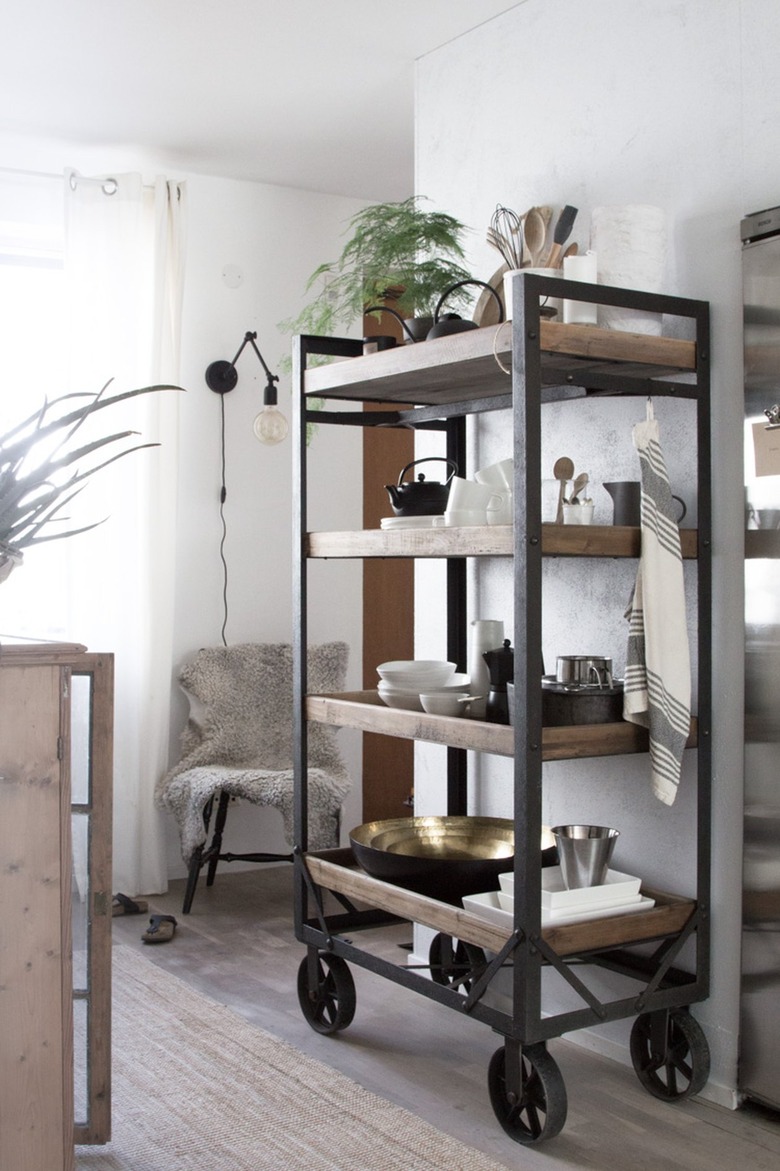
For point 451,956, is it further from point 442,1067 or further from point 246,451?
point 246,451

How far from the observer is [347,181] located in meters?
4.67

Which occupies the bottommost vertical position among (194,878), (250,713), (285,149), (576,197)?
(194,878)

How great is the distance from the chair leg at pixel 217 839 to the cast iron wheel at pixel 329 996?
1216mm

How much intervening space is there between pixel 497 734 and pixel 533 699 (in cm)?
13

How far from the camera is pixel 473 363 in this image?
2617 mm

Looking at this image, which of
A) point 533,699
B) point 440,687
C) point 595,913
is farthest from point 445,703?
point 595,913

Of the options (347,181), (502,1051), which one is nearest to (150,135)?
(347,181)

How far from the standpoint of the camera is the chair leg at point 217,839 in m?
4.26

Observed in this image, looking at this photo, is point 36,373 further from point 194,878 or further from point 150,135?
point 194,878

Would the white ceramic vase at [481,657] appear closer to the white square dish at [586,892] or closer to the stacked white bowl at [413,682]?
the stacked white bowl at [413,682]

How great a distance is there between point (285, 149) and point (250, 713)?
6.43ft

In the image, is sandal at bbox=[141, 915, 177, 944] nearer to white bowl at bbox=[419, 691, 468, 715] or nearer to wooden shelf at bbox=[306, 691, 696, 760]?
wooden shelf at bbox=[306, 691, 696, 760]

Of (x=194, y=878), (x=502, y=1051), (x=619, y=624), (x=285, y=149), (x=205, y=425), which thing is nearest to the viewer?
(x=502, y=1051)

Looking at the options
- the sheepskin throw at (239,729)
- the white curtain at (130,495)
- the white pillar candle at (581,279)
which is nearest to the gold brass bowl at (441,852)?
the sheepskin throw at (239,729)
